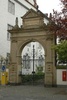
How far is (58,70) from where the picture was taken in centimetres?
2559

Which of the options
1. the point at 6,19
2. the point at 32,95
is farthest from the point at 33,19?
the point at 32,95

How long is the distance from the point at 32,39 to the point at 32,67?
15.0 meters

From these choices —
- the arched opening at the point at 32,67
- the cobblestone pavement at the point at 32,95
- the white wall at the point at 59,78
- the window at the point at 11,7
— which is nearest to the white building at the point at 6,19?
the window at the point at 11,7

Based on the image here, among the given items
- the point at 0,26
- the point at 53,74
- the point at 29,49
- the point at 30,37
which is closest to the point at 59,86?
the point at 53,74

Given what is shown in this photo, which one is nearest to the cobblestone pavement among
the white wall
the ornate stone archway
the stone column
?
the white wall

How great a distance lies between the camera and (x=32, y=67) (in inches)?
1630

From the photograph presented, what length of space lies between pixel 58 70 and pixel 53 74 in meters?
0.60

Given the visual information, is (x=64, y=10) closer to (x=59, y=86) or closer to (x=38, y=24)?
(x=38, y=24)

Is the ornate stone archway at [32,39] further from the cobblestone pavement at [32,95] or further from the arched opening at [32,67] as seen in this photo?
the cobblestone pavement at [32,95]

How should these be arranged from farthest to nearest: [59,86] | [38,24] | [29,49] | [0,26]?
1. [29,49]
2. [0,26]
3. [38,24]
4. [59,86]

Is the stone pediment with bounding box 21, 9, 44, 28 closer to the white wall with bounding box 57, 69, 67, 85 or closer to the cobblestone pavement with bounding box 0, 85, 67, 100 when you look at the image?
the white wall with bounding box 57, 69, 67, 85

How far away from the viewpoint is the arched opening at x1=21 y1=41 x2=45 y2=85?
29263 millimetres

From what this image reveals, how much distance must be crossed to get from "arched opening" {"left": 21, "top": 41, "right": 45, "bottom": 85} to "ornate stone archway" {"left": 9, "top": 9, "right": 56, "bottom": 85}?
1.35 meters

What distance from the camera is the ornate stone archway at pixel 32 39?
84.7ft
